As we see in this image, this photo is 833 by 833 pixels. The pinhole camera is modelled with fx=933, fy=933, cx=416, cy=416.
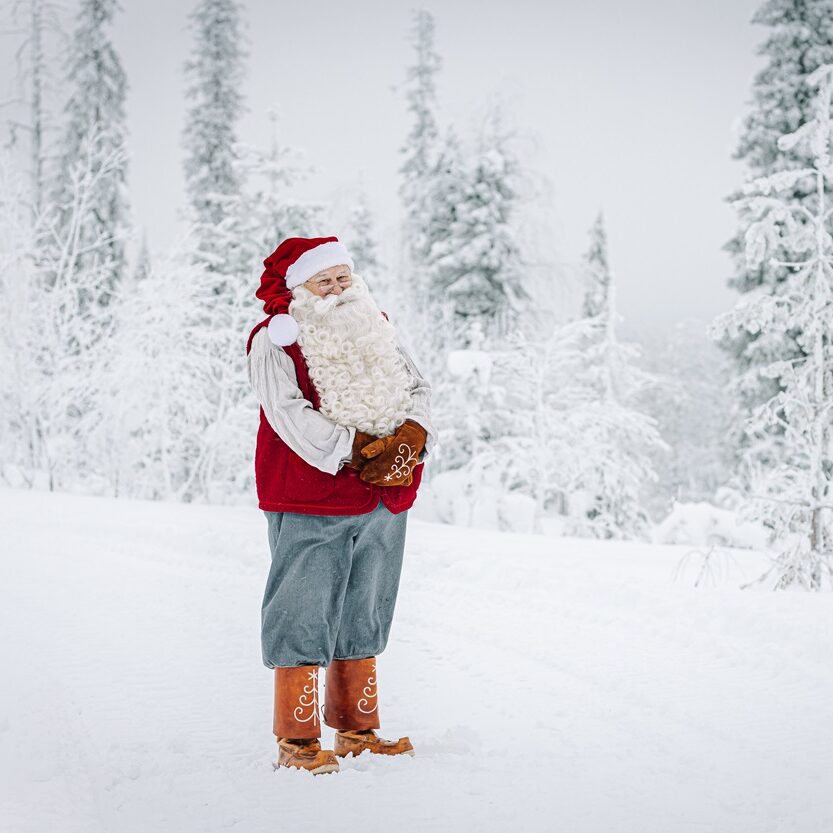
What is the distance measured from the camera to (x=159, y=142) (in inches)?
1016

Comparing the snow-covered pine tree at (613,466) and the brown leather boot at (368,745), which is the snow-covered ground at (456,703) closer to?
the brown leather boot at (368,745)

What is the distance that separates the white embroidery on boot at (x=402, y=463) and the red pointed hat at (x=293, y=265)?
57 cm

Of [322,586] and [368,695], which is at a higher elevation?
[322,586]

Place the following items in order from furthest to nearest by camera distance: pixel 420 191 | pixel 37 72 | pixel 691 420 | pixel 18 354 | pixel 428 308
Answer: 1. pixel 691 420
2. pixel 420 191
3. pixel 428 308
4. pixel 37 72
5. pixel 18 354

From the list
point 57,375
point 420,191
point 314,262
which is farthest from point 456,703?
point 420,191

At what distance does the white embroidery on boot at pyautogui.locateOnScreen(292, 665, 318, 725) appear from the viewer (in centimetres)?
311

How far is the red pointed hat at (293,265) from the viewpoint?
3.31m

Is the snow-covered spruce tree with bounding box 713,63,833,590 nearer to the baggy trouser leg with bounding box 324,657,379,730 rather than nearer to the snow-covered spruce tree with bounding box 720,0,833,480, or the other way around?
the snow-covered spruce tree with bounding box 720,0,833,480

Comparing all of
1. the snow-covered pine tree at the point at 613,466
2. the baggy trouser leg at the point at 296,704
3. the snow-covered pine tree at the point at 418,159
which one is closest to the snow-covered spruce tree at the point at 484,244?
the snow-covered pine tree at the point at 418,159

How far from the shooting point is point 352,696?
3.30 metres

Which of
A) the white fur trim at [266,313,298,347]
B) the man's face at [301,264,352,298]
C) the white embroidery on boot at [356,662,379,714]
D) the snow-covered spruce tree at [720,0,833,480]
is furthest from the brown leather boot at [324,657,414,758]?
the snow-covered spruce tree at [720,0,833,480]

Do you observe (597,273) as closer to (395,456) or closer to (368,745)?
(395,456)

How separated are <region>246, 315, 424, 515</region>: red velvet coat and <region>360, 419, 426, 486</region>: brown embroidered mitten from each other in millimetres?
70

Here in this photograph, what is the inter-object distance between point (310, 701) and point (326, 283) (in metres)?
1.45
